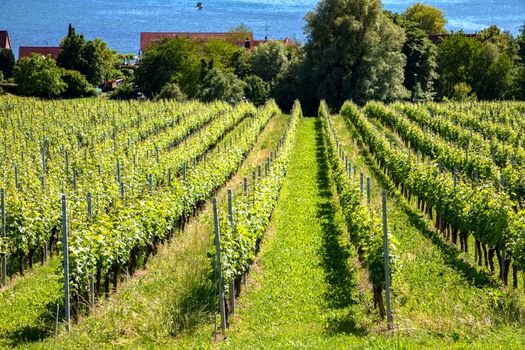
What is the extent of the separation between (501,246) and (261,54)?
56183 mm

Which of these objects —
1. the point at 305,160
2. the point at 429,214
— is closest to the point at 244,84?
the point at 305,160

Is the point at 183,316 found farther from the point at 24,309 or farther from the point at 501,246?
the point at 501,246

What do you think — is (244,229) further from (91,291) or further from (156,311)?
(91,291)

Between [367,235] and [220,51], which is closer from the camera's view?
[367,235]

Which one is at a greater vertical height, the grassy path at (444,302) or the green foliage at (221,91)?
the green foliage at (221,91)

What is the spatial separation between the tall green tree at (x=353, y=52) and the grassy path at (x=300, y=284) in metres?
33.1

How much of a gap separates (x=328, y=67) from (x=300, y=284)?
41.6 m

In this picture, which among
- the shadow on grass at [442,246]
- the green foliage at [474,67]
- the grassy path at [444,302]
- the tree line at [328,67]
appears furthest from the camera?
the green foliage at [474,67]

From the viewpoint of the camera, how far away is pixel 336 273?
1216cm

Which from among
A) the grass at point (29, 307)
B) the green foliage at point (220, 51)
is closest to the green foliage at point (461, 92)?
the green foliage at point (220, 51)

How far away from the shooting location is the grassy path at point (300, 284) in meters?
9.24

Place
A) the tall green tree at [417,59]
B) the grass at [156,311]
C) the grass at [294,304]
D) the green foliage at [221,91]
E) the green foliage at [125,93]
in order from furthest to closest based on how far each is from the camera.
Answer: the green foliage at [125,93] → the tall green tree at [417,59] → the green foliage at [221,91] → the grass at [156,311] → the grass at [294,304]

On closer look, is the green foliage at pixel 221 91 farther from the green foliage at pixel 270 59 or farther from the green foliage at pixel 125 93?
the green foliage at pixel 125 93

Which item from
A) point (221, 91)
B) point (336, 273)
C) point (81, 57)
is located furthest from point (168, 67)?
point (336, 273)
